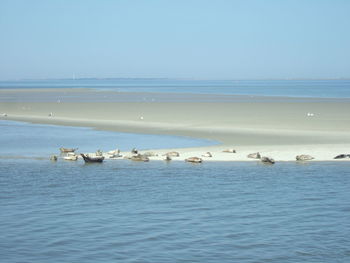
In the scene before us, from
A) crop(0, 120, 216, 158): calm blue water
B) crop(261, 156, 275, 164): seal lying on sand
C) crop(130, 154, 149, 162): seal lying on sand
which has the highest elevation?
crop(0, 120, 216, 158): calm blue water

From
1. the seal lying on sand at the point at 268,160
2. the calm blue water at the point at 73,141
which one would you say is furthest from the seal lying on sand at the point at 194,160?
the calm blue water at the point at 73,141

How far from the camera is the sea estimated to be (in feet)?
44.1

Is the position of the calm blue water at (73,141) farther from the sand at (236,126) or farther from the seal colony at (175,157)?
the seal colony at (175,157)

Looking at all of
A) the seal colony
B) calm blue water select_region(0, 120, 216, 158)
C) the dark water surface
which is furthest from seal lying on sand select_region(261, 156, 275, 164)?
calm blue water select_region(0, 120, 216, 158)

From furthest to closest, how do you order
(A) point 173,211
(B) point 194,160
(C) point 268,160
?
1. (B) point 194,160
2. (C) point 268,160
3. (A) point 173,211

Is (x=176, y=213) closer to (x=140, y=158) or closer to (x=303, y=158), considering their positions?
(x=140, y=158)

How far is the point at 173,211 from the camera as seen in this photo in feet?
55.2

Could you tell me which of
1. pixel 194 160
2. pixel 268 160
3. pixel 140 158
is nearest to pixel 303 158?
pixel 268 160

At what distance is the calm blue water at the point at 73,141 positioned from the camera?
30570mm

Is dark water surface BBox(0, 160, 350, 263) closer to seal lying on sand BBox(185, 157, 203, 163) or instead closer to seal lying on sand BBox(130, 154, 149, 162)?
seal lying on sand BBox(185, 157, 203, 163)

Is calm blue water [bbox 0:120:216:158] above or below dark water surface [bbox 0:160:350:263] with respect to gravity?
above

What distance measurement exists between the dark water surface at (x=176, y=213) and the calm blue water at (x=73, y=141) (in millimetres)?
6029

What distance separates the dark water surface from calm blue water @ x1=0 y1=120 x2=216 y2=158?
6.03 m

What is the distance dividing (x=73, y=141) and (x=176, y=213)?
1834 centimetres
